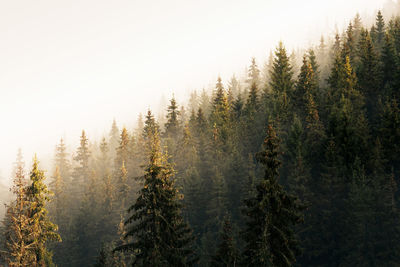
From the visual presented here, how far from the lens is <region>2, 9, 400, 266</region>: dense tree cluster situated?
16812mm

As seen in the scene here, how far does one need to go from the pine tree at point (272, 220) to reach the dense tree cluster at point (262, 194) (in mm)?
57

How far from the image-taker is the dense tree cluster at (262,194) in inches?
662

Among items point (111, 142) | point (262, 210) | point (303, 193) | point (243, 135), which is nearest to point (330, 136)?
point (303, 193)

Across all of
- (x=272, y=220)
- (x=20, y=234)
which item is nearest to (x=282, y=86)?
(x=272, y=220)

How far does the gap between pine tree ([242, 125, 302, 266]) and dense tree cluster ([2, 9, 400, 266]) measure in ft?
0.19

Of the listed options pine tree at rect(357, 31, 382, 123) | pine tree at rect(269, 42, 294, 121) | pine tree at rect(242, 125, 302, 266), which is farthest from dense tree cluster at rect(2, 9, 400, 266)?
pine tree at rect(269, 42, 294, 121)

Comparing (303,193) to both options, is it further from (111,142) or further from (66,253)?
(111,142)

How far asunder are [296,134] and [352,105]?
10.6 metres

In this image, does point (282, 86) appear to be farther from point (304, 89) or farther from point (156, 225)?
point (156, 225)

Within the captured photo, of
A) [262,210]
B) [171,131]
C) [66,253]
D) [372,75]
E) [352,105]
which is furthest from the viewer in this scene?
[171,131]

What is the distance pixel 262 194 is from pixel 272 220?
1.37m

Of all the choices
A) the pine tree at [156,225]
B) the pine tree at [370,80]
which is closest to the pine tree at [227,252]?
the pine tree at [156,225]

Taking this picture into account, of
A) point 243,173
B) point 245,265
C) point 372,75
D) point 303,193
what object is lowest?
point 245,265

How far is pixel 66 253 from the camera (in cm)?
5066
